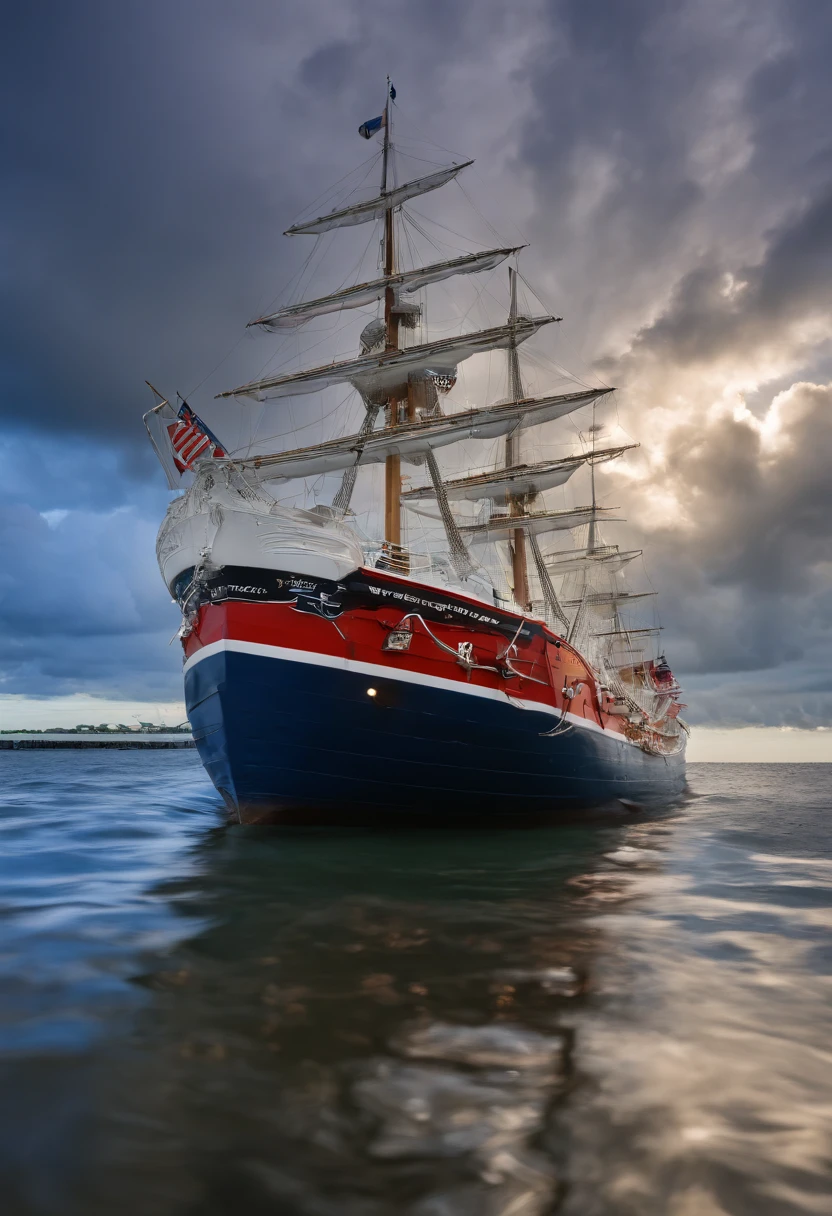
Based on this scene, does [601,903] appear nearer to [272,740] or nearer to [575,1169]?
[575,1169]

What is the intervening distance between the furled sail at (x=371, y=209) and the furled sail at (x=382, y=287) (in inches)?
127

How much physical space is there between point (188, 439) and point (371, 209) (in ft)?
54.7

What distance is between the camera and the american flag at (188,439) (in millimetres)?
13375

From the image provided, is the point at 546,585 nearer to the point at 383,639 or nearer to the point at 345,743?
the point at 383,639

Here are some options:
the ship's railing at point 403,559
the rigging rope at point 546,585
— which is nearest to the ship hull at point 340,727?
the ship's railing at point 403,559

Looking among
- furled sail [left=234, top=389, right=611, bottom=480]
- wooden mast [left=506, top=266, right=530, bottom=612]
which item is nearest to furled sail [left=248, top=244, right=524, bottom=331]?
furled sail [left=234, top=389, right=611, bottom=480]

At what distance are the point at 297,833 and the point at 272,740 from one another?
2.05 meters

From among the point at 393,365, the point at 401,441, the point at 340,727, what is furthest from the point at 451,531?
the point at 340,727

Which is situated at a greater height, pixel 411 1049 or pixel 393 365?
pixel 393 365

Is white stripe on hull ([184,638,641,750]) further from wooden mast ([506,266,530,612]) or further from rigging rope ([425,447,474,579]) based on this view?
wooden mast ([506,266,530,612])

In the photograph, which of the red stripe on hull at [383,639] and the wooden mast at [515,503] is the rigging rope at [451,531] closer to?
the red stripe on hull at [383,639]

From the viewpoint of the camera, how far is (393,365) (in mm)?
21812

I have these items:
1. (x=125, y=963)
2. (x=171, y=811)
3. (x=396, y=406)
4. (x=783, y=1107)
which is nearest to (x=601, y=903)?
(x=783, y=1107)

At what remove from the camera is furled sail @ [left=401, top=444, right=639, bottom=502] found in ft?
100
